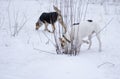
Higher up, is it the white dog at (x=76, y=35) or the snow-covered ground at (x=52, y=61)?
the white dog at (x=76, y=35)

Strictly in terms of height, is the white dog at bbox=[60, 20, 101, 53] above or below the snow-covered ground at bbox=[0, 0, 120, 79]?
above

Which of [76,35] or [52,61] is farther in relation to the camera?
[76,35]

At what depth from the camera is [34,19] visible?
34.6 ft

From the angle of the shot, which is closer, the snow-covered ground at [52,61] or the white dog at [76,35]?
the snow-covered ground at [52,61]

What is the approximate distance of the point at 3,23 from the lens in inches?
358

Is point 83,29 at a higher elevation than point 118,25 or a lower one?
higher

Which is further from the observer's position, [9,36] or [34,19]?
[34,19]

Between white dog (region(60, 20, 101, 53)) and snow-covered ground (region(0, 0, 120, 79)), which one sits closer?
snow-covered ground (region(0, 0, 120, 79))

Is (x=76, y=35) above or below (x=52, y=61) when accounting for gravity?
above

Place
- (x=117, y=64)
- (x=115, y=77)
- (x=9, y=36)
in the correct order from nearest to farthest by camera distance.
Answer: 1. (x=115, y=77)
2. (x=117, y=64)
3. (x=9, y=36)

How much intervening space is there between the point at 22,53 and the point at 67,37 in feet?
3.38

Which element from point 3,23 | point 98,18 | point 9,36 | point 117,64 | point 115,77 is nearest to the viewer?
point 115,77

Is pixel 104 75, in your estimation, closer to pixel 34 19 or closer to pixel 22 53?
pixel 22 53

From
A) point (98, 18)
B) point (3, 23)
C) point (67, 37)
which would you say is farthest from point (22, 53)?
point (98, 18)
